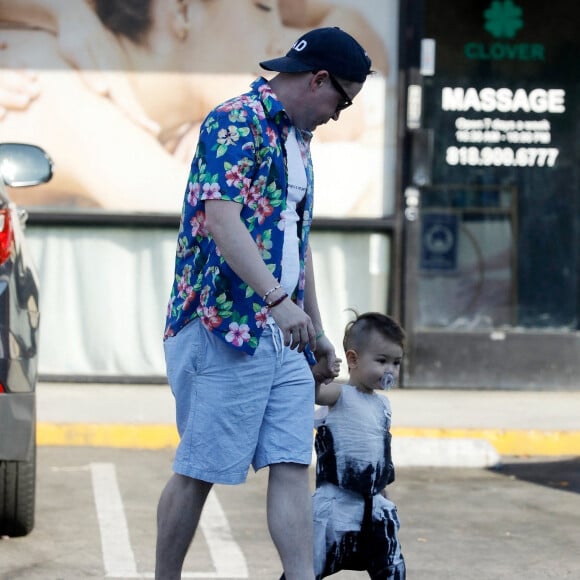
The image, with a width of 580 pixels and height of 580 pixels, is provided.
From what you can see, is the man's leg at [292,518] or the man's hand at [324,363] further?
the man's hand at [324,363]

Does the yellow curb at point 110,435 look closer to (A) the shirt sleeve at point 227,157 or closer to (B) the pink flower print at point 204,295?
(B) the pink flower print at point 204,295

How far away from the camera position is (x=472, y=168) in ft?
35.1

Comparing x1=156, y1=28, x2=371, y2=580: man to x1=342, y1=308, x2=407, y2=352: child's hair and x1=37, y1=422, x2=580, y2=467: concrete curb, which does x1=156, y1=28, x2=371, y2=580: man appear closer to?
x1=342, y1=308, x2=407, y2=352: child's hair

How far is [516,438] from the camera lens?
871cm

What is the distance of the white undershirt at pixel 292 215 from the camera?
4188mm

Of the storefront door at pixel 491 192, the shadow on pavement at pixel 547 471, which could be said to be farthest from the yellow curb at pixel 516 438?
the storefront door at pixel 491 192

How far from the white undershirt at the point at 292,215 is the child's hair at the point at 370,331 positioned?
0.27 m

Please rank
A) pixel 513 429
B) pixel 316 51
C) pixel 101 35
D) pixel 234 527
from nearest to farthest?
1. pixel 316 51
2. pixel 234 527
3. pixel 513 429
4. pixel 101 35

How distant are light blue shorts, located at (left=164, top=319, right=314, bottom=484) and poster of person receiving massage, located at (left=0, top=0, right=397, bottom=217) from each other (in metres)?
6.26

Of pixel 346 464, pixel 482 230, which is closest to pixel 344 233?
pixel 482 230

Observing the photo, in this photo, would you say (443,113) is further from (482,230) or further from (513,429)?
(513,429)

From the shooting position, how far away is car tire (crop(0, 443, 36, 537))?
5.78m

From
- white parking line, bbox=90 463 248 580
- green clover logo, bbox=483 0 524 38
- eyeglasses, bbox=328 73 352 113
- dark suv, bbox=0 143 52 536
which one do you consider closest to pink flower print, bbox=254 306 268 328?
eyeglasses, bbox=328 73 352 113

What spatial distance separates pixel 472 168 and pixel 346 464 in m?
6.56
